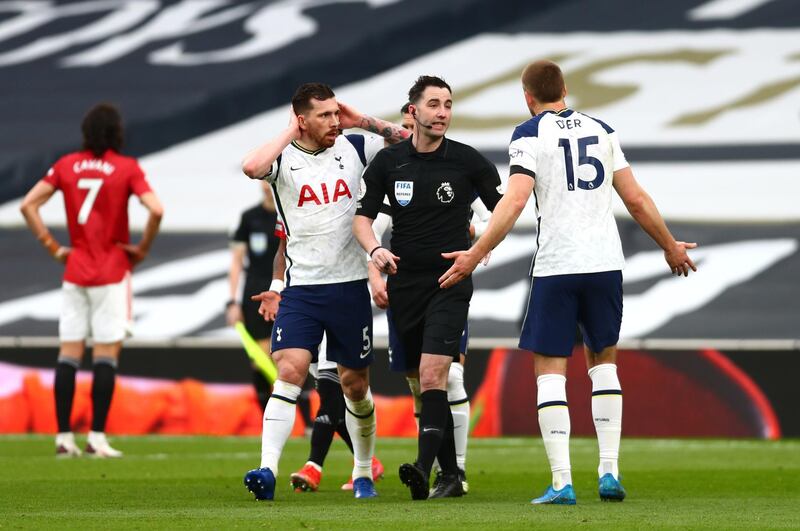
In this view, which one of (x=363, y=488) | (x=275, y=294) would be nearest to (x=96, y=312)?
(x=275, y=294)

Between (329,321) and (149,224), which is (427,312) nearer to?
(329,321)

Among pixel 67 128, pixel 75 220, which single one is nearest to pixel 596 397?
pixel 75 220

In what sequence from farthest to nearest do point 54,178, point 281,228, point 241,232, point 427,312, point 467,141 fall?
point 467,141, point 241,232, point 54,178, point 281,228, point 427,312

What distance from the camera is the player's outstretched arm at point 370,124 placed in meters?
7.27

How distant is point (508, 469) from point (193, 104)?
39.8 ft

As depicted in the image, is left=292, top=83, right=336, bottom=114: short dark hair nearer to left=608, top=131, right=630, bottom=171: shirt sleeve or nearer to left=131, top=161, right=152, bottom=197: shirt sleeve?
left=608, top=131, right=630, bottom=171: shirt sleeve

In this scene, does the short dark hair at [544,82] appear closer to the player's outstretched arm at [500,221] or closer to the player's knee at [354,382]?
the player's outstretched arm at [500,221]

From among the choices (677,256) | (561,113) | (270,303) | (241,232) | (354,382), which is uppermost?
(561,113)

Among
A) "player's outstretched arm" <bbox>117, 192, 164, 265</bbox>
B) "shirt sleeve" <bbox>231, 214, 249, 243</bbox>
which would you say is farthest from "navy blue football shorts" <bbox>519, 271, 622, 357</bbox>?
"shirt sleeve" <bbox>231, 214, 249, 243</bbox>

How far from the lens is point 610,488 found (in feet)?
21.6

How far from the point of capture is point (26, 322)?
1658 centimetres

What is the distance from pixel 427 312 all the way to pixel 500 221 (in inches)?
26.9

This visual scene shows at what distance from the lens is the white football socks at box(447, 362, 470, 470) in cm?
765

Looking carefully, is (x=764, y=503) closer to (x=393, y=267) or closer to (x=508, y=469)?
(x=393, y=267)
